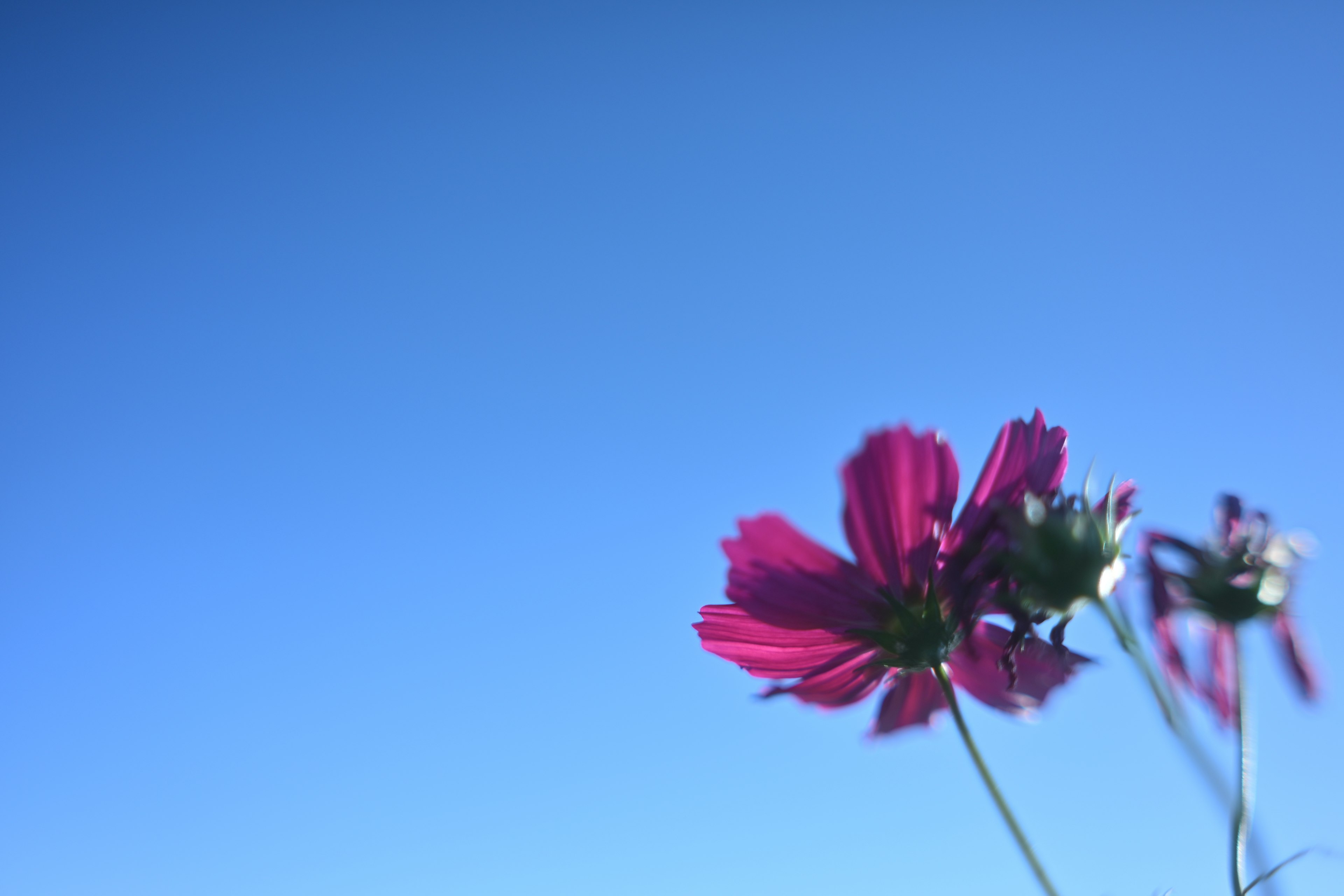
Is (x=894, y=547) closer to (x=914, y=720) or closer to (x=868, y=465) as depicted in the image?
(x=868, y=465)

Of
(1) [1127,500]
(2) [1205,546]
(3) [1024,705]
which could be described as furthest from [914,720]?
(2) [1205,546]

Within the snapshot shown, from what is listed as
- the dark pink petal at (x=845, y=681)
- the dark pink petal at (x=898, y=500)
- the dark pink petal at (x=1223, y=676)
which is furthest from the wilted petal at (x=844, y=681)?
the dark pink petal at (x=1223, y=676)

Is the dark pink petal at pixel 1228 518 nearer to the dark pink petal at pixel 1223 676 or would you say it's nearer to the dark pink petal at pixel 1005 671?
the dark pink petal at pixel 1223 676

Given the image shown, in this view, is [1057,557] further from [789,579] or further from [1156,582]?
[789,579]

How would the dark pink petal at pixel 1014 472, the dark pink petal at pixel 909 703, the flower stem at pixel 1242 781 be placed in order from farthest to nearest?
1. the dark pink petal at pixel 909 703
2. the dark pink petal at pixel 1014 472
3. the flower stem at pixel 1242 781

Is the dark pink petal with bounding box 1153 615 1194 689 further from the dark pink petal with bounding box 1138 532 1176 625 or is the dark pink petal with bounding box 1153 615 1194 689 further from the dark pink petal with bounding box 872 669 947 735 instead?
the dark pink petal with bounding box 872 669 947 735

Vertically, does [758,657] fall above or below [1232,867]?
above

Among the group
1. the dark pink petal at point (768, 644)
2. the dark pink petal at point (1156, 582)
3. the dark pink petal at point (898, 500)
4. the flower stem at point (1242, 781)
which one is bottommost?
the flower stem at point (1242, 781)
